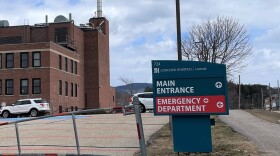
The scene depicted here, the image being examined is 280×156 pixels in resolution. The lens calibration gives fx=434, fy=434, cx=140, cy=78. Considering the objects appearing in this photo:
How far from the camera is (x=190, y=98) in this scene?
9469mm

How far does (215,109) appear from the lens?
30.7ft

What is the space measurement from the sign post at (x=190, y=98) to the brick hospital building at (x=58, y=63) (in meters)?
41.0

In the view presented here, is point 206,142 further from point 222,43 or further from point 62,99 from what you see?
point 62,99

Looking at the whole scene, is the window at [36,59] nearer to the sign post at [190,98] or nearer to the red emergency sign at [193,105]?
the sign post at [190,98]

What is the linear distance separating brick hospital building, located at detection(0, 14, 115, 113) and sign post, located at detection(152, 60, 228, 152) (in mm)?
40958

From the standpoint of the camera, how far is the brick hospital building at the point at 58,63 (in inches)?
1962

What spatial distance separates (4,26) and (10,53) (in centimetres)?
1935

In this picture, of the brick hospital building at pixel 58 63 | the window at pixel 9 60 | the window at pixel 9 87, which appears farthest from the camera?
the window at pixel 9 60

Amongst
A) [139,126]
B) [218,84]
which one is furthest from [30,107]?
[139,126]

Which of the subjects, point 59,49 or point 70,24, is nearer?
point 59,49

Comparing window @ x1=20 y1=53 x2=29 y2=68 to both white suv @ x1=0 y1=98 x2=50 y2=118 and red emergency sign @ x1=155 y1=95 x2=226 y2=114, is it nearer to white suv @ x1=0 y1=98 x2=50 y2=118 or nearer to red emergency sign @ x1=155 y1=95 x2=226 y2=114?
white suv @ x1=0 y1=98 x2=50 y2=118

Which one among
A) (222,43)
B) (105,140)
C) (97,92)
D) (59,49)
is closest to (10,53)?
(59,49)

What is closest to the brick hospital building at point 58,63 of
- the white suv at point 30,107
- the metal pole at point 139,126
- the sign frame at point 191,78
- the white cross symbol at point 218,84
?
the white suv at point 30,107

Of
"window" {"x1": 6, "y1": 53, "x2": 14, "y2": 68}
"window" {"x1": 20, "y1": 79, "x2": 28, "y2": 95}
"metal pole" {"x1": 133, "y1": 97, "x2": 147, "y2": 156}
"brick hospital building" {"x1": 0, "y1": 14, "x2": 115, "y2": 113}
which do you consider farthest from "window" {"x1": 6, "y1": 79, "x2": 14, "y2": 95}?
"metal pole" {"x1": 133, "y1": 97, "x2": 147, "y2": 156}
